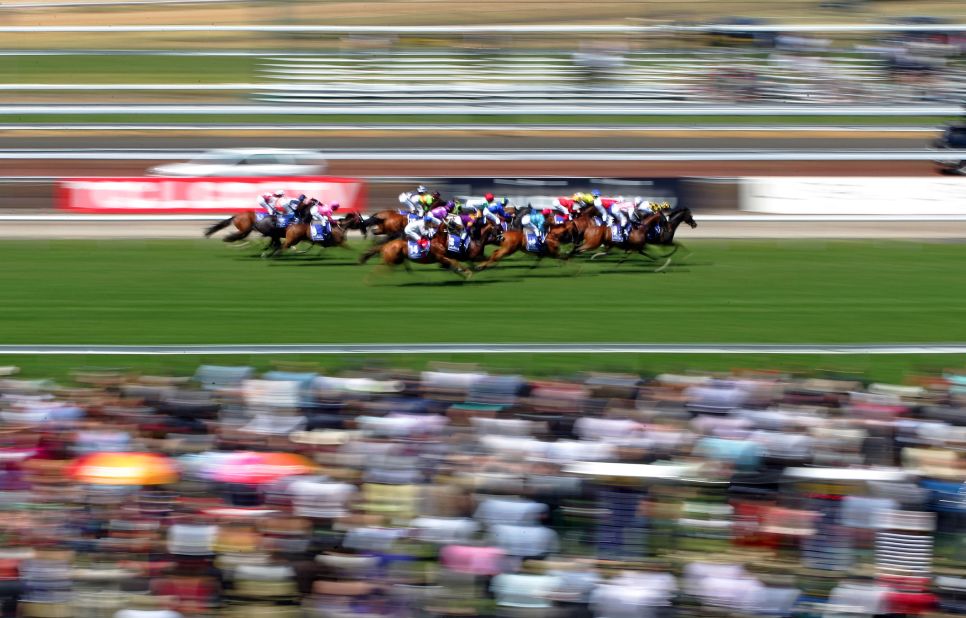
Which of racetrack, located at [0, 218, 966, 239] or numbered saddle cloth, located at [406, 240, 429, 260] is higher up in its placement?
numbered saddle cloth, located at [406, 240, 429, 260]

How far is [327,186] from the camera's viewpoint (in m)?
22.7

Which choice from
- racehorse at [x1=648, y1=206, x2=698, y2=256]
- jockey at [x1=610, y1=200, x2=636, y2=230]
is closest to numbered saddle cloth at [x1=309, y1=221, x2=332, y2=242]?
jockey at [x1=610, y1=200, x2=636, y2=230]

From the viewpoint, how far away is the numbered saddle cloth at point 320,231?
1820cm

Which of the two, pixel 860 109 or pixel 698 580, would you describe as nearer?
pixel 698 580

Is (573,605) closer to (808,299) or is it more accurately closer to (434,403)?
(434,403)

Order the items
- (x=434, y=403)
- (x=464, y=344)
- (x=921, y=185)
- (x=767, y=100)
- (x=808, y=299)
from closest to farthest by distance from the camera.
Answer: (x=434, y=403)
(x=464, y=344)
(x=808, y=299)
(x=921, y=185)
(x=767, y=100)

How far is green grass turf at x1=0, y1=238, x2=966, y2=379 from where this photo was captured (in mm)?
13188

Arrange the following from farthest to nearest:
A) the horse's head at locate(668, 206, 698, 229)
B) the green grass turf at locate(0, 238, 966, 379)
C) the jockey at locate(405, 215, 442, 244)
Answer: the horse's head at locate(668, 206, 698, 229)
the jockey at locate(405, 215, 442, 244)
the green grass turf at locate(0, 238, 966, 379)

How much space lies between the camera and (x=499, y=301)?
15.5 meters

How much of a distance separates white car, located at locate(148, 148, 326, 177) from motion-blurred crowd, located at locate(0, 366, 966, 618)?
62.0 ft

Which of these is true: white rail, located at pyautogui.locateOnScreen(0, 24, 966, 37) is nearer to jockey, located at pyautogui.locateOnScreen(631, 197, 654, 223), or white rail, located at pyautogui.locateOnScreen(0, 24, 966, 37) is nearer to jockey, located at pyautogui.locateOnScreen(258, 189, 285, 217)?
jockey, located at pyautogui.locateOnScreen(258, 189, 285, 217)

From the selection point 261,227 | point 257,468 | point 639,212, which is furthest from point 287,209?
point 257,468

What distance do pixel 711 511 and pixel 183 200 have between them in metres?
17.2

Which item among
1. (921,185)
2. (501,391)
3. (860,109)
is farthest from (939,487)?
(860,109)
